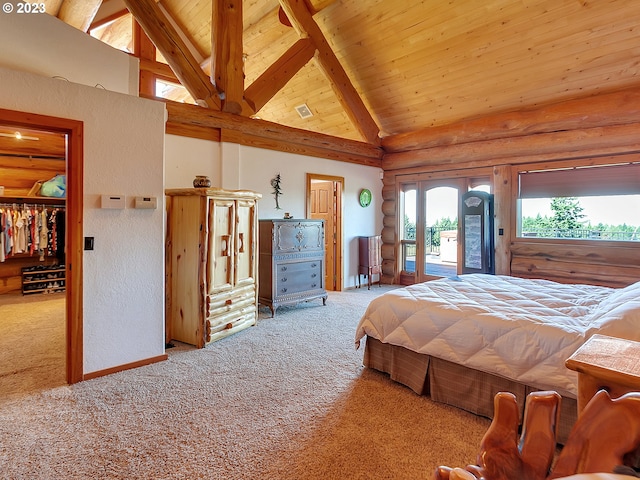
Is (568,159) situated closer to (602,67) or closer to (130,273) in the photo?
(602,67)

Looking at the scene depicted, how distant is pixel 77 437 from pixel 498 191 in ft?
19.6

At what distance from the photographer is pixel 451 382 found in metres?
2.44

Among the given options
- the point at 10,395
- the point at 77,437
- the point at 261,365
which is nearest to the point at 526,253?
the point at 261,365

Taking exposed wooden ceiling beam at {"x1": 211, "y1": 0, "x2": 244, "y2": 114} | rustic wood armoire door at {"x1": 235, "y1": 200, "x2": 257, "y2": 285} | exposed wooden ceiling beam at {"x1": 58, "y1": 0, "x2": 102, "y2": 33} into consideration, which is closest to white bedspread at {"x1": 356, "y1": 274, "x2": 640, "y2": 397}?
rustic wood armoire door at {"x1": 235, "y1": 200, "x2": 257, "y2": 285}

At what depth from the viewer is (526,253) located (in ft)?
17.7

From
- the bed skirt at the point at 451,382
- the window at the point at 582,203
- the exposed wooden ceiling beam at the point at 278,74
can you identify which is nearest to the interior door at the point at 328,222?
the exposed wooden ceiling beam at the point at 278,74

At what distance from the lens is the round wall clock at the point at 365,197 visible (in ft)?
22.3

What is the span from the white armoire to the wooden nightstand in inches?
129

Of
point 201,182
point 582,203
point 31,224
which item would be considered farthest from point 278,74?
point 582,203

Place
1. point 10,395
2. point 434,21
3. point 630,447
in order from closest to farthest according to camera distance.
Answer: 1. point 630,447
2. point 10,395
3. point 434,21

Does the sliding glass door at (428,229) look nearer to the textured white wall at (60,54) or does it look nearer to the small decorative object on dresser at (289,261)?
the small decorative object on dresser at (289,261)

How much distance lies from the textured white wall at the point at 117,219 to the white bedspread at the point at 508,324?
194 centimetres

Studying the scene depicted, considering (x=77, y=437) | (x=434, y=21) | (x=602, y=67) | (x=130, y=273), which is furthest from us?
(x=434, y=21)

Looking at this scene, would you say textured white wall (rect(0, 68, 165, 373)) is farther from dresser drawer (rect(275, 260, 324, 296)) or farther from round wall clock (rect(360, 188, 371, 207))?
round wall clock (rect(360, 188, 371, 207))
